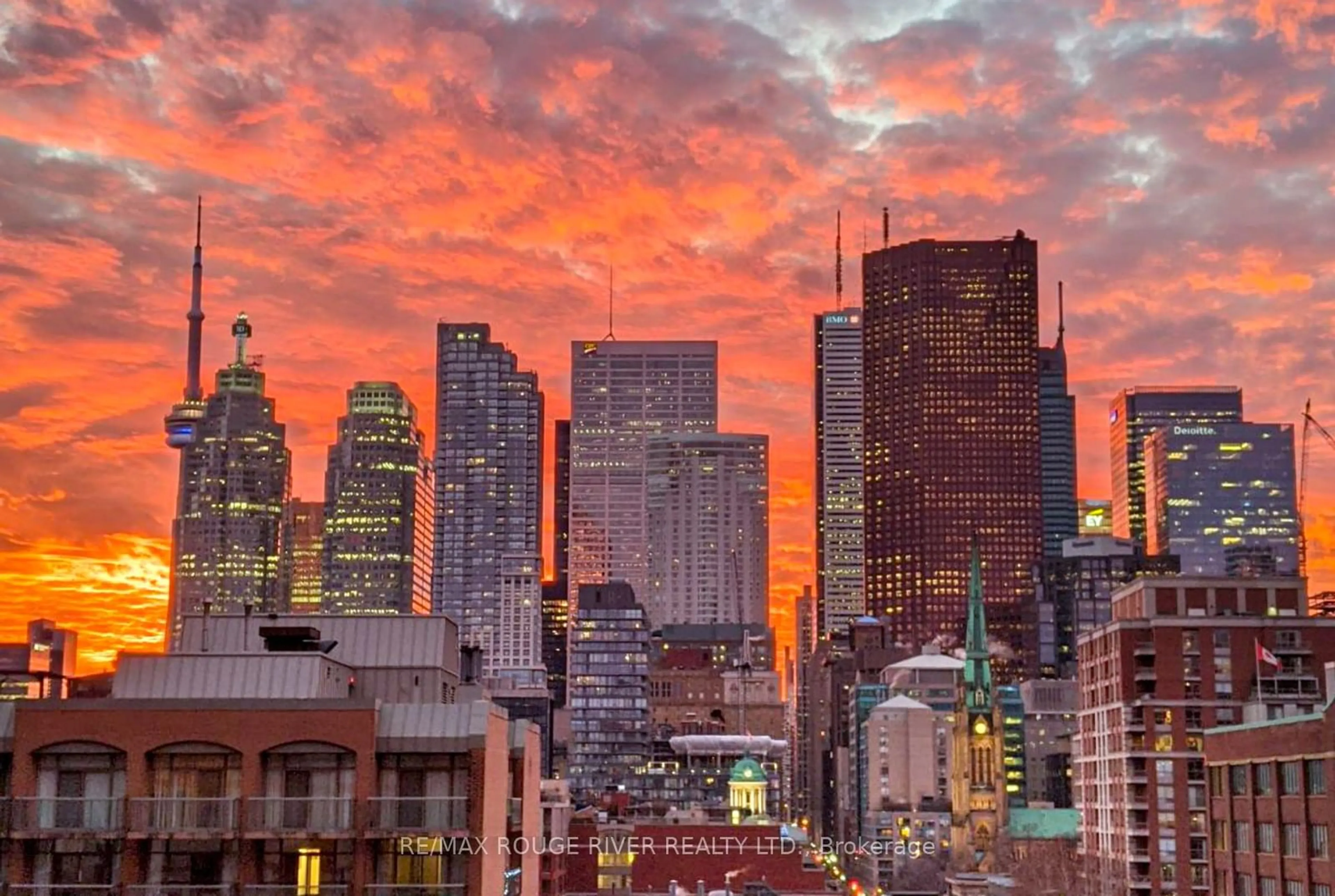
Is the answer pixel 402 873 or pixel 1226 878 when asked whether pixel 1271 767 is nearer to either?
pixel 1226 878

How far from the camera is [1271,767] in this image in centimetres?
9106

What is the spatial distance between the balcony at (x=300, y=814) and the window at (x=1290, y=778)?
51.0 meters

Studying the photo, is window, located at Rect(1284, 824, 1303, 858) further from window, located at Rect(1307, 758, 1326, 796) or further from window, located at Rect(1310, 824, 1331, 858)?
window, located at Rect(1307, 758, 1326, 796)

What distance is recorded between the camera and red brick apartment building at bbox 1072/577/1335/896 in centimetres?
14600

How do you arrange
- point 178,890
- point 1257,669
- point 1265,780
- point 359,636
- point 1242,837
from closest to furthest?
point 178,890 → point 359,636 → point 1265,780 → point 1242,837 → point 1257,669

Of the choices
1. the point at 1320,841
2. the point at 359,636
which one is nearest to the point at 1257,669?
the point at 1320,841

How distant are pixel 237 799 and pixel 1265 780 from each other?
186 ft

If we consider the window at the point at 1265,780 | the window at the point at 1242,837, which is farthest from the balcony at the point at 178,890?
the window at the point at 1242,837

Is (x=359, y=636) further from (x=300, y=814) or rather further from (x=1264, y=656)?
(x=1264, y=656)

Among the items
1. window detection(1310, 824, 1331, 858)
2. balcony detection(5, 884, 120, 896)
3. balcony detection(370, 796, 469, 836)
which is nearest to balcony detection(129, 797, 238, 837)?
balcony detection(5, 884, 120, 896)

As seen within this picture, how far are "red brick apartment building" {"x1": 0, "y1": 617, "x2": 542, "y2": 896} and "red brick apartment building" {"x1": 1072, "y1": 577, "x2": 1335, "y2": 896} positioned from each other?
330ft

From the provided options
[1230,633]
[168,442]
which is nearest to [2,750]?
[1230,633]

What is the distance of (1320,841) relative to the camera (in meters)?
85.1

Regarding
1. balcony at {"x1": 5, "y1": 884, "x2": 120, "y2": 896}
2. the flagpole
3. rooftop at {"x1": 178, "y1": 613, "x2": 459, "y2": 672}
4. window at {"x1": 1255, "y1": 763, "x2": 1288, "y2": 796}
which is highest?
the flagpole
